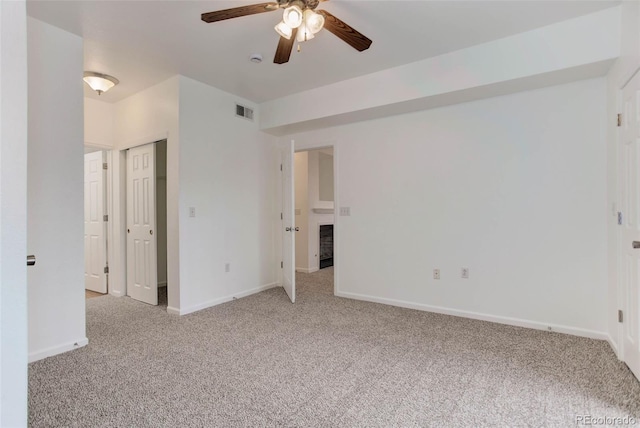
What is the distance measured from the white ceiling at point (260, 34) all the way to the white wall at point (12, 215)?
5.25 feet

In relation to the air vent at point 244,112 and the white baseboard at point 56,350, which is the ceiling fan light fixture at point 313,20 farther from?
the white baseboard at point 56,350

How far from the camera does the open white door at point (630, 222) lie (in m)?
2.09

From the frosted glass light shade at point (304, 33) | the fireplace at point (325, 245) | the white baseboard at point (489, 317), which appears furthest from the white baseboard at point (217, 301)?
the frosted glass light shade at point (304, 33)

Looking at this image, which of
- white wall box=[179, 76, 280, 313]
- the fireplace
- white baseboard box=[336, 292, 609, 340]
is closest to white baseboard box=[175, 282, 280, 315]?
white wall box=[179, 76, 280, 313]

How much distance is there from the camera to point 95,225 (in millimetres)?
4520

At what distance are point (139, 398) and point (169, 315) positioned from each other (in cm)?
166

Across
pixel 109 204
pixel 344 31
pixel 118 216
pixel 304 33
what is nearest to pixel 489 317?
pixel 344 31

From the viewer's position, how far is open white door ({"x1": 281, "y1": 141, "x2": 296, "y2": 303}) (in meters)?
4.05

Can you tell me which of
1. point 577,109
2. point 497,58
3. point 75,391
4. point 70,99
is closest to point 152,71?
point 70,99

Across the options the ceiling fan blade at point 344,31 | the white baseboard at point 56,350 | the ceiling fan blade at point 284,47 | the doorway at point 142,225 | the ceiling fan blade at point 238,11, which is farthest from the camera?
the doorway at point 142,225

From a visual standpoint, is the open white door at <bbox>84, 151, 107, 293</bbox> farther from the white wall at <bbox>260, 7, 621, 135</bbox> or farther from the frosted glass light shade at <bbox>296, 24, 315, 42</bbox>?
the frosted glass light shade at <bbox>296, 24, 315, 42</bbox>

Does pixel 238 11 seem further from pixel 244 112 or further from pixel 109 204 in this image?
pixel 109 204

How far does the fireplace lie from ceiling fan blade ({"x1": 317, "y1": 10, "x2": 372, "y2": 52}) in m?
4.31

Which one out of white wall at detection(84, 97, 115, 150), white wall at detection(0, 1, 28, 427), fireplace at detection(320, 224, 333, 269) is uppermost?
white wall at detection(84, 97, 115, 150)
